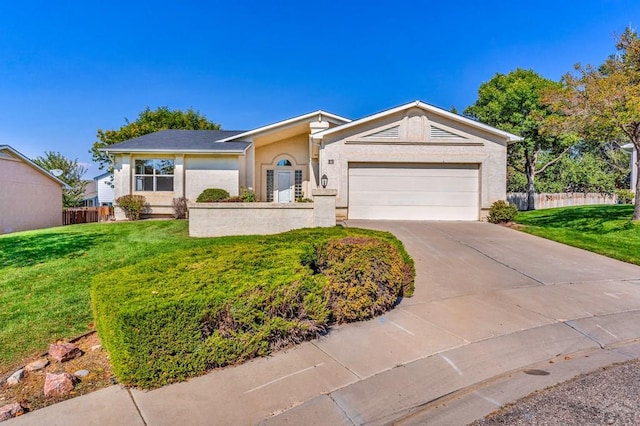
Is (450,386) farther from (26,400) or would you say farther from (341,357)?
(26,400)

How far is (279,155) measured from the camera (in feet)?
65.6

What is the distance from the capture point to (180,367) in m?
3.56

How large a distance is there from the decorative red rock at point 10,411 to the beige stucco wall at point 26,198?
64.1 ft

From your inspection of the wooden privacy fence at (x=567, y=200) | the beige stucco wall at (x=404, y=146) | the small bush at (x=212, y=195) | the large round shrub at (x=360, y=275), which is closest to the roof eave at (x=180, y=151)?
the small bush at (x=212, y=195)

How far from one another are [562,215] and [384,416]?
18051 mm

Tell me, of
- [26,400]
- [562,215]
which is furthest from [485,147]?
[26,400]

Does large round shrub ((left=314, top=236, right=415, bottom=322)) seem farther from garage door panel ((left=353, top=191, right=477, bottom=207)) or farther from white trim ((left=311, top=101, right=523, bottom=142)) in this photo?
white trim ((left=311, top=101, right=523, bottom=142))

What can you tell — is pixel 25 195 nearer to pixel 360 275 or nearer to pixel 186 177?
pixel 186 177

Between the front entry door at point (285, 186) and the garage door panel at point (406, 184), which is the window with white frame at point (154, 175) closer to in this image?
the front entry door at point (285, 186)

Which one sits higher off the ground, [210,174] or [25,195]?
[210,174]

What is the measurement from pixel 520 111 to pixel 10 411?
2930cm

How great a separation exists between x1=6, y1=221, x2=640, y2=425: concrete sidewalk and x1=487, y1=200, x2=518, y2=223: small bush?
7.54 m

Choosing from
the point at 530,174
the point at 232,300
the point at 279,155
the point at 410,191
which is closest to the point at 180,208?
the point at 279,155

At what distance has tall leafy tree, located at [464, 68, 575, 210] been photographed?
25.1 m
